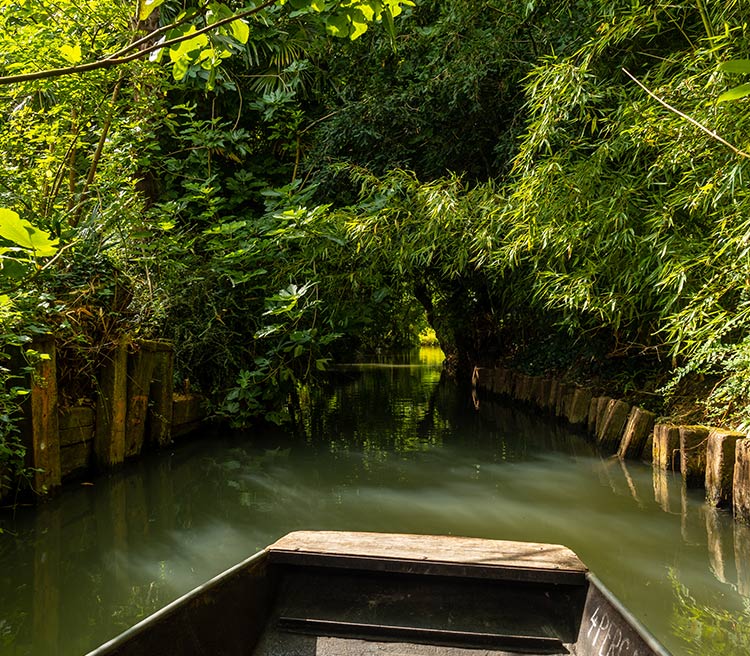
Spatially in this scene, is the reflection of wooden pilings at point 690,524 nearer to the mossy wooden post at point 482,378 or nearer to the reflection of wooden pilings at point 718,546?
the reflection of wooden pilings at point 718,546

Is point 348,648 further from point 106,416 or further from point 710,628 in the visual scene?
point 106,416

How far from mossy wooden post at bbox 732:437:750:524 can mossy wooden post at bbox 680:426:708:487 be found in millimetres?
587

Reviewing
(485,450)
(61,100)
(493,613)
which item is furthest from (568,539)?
(61,100)

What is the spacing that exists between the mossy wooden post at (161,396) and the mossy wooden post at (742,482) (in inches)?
157

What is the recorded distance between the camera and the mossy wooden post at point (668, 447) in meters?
4.18

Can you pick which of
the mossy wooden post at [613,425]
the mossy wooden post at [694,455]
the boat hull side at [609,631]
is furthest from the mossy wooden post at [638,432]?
the boat hull side at [609,631]

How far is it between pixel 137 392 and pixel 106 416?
0.41m

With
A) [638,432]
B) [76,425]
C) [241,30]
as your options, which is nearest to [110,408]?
[76,425]

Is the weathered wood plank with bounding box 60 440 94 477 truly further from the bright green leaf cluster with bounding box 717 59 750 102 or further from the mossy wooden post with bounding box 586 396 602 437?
the mossy wooden post with bounding box 586 396 602 437

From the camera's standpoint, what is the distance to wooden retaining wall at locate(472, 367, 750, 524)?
332 centimetres

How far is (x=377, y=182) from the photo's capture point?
633 centimetres

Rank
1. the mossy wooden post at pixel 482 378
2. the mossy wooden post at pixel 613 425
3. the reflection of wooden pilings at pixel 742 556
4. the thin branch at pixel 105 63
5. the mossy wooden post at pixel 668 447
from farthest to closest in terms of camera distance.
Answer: the mossy wooden post at pixel 482 378 < the mossy wooden post at pixel 613 425 < the mossy wooden post at pixel 668 447 < the reflection of wooden pilings at pixel 742 556 < the thin branch at pixel 105 63

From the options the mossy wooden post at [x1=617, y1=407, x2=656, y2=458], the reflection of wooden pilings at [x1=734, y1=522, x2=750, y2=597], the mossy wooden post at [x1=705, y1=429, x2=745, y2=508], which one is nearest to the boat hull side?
the reflection of wooden pilings at [x1=734, y1=522, x2=750, y2=597]

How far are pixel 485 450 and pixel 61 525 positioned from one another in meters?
3.38
